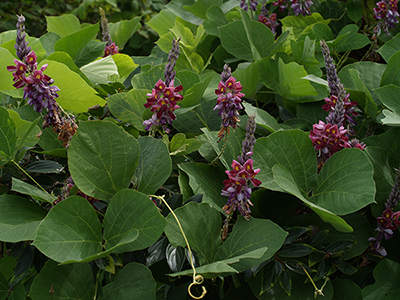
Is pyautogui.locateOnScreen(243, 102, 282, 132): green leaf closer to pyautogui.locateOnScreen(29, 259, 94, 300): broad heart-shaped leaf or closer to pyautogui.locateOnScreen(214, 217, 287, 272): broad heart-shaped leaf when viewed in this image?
pyautogui.locateOnScreen(214, 217, 287, 272): broad heart-shaped leaf

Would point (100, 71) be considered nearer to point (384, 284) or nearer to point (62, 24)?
point (62, 24)

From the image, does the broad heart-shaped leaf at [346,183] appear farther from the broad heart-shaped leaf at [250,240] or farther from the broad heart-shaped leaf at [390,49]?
the broad heart-shaped leaf at [390,49]

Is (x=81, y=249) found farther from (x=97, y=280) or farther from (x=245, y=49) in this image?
(x=245, y=49)

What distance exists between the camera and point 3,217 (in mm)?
534

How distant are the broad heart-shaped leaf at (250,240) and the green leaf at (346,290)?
0.67 ft

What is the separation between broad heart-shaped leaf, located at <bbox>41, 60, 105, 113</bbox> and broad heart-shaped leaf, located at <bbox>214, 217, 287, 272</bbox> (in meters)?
0.38

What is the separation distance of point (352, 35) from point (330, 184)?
0.59 metres

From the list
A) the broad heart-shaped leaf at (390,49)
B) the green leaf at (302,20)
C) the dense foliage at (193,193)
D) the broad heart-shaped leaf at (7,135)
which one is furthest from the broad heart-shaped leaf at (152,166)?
the green leaf at (302,20)

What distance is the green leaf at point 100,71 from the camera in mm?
823

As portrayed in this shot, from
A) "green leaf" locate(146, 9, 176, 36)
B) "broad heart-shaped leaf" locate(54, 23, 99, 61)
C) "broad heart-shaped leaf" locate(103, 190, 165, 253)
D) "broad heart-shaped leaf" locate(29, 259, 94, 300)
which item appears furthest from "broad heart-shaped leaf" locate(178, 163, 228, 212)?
"green leaf" locate(146, 9, 176, 36)

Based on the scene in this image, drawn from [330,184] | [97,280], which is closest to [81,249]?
[97,280]

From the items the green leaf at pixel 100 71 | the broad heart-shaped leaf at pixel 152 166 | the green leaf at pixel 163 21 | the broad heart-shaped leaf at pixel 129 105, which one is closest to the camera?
the broad heart-shaped leaf at pixel 152 166

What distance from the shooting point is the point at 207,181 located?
2.04 feet

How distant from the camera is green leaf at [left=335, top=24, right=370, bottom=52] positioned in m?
0.96
